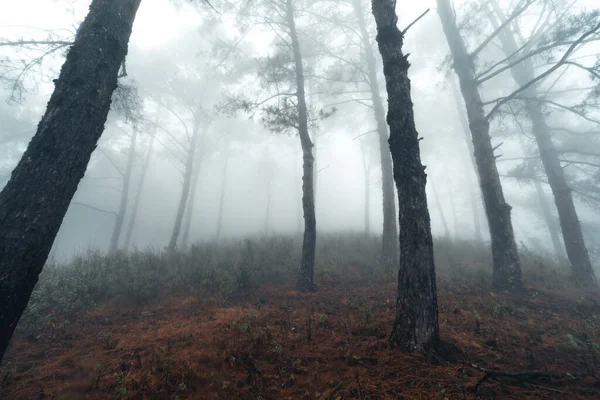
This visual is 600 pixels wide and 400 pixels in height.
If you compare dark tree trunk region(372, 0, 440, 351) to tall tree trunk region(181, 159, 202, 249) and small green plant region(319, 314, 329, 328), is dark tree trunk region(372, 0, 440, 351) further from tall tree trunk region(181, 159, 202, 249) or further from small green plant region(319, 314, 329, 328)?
tall tree trunk region(181, 159, 202, 249)

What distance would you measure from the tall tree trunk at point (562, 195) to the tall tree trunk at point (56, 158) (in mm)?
10626

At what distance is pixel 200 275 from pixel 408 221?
593 centimetres

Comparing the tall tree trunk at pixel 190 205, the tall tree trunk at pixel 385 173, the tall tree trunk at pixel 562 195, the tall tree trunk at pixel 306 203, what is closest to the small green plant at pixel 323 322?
the tall tree trunk at pixel 306 203

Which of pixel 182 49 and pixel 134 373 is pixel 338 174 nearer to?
pixel 182 49

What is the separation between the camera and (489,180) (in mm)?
7543

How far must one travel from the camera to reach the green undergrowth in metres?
5.44

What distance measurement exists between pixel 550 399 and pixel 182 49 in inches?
898

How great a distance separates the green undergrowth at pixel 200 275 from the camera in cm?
544

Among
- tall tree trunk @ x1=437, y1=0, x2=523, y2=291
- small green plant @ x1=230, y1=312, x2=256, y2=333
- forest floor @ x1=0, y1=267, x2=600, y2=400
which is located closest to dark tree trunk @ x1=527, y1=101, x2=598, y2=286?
tall tree trunk @ x1=437, y1=0, x2=523, y2=291

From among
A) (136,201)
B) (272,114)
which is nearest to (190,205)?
(136,201)

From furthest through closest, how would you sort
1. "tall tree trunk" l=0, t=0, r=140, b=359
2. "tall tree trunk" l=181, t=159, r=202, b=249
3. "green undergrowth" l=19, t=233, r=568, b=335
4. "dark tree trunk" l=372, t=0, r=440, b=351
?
"tall tree trunk" l=181, t=159, r=202, b=249
"green undergrowth" l=19, t=233, r=568, b=335
"dark tree trunk" l=372, t=0, r=440, b=351
"tall tree trunk" l=0, t=0, r=140, b=359

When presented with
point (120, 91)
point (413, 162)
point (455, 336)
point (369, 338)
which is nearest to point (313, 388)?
point (369, 338)

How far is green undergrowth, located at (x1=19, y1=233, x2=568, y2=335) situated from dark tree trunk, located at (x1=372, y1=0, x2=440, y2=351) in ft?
14.2

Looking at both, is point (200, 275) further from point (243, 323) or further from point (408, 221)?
point (408, 221)
